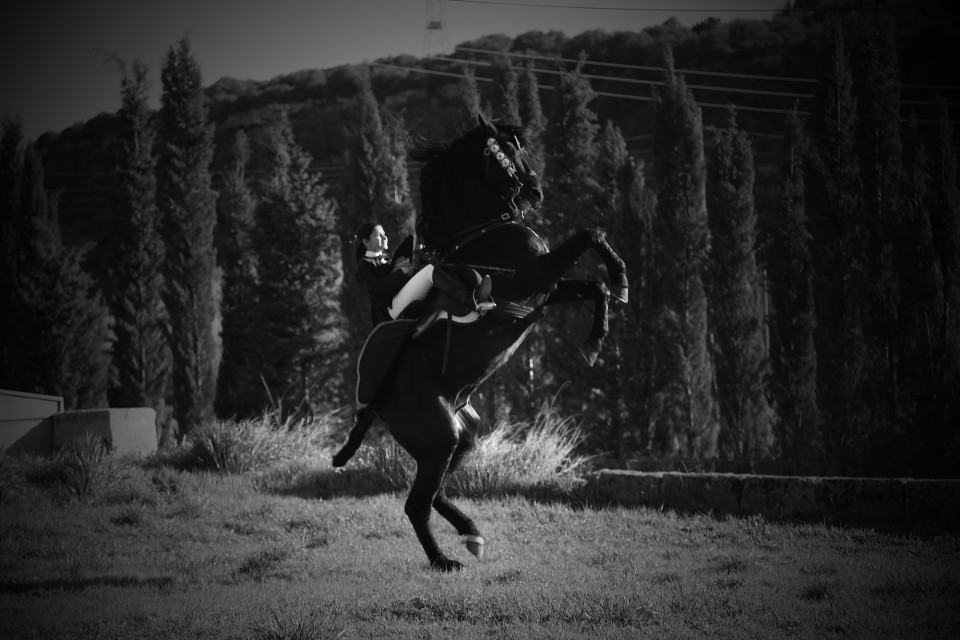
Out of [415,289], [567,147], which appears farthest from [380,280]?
[567,147]

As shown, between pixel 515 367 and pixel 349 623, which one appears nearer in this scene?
pixel 349 623

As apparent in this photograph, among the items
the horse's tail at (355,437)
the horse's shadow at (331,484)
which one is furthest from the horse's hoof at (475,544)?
the horse's shadow at (331,484)

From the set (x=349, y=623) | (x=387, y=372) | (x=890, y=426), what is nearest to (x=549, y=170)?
(x=890, y=426)

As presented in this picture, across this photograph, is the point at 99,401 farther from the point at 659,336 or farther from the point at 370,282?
the point at 370,282

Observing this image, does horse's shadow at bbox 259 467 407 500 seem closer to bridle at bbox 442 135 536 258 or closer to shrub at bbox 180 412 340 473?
shrub at bbox 180 412 340 473

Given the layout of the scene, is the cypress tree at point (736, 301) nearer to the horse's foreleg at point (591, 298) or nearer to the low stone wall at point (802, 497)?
the low stone wall at point (802, 497)

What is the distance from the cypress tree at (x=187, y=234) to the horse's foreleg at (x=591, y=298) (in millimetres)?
15672

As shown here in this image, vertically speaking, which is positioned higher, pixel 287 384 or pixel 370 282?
pixel 370 282

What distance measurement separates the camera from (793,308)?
49.1ft

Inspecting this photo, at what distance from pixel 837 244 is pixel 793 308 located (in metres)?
1.38

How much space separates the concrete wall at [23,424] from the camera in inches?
440

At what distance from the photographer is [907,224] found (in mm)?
13711

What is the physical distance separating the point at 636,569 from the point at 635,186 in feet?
34.9

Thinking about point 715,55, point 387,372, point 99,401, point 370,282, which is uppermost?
point 715,55
